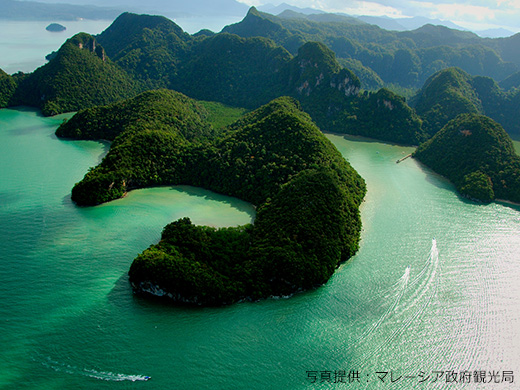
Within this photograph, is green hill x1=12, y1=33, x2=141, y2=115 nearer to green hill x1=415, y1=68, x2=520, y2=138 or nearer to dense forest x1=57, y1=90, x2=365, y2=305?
dense forest x1=57, y1=90, x2=365, y2=305

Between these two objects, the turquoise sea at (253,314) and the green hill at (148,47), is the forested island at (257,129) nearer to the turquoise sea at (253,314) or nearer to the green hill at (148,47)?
the green hill at (148,47)

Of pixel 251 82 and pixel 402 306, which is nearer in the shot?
pixel 402 306

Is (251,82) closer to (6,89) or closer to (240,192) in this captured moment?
(6,89)

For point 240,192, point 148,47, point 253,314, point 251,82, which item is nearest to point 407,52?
point 251,82

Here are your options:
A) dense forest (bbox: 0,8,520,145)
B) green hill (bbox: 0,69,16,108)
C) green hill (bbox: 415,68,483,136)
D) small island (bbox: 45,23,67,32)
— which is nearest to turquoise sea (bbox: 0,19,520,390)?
green hill (bbox: 415,68,483,136)

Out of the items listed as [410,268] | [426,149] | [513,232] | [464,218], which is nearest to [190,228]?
[410,268]

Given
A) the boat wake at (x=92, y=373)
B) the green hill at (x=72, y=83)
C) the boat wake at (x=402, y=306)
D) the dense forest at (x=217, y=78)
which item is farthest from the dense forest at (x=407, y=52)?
the boat wake at (x=92, y=373)
